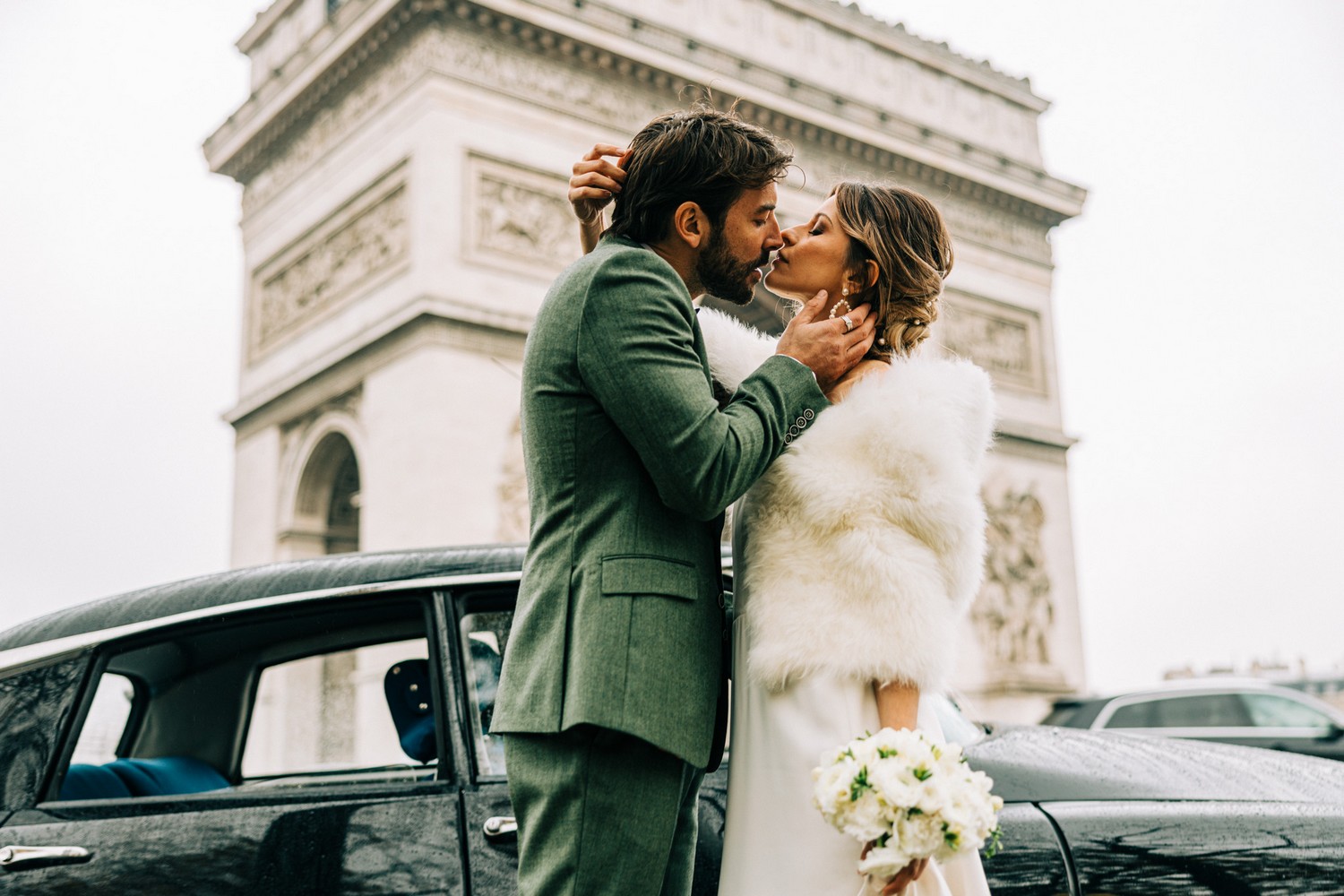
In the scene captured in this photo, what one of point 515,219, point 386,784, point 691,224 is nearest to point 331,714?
point 386,784

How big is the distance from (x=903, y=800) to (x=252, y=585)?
1.73 meters

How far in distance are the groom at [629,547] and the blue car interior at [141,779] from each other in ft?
4.30

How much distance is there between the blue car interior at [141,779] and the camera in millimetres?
2811

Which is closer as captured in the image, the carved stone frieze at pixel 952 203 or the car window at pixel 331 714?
the car window at pixel 331 714

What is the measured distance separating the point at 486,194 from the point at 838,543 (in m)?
12.3

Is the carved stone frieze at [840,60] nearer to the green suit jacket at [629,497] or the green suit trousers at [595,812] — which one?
the green suit jacket at [629,497]

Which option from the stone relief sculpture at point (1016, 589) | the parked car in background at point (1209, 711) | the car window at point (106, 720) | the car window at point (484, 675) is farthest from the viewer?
the stone relief sculpture at point (1016, 589)

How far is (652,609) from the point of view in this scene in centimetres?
191

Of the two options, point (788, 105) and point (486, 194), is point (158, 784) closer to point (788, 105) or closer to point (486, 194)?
point (486, 194)

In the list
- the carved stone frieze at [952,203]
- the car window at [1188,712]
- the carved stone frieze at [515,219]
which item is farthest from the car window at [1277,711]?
the carved stone frieze at [515,219]

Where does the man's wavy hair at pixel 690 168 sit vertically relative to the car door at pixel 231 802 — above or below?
above

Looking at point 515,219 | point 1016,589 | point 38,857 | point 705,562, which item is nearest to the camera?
point 705,562

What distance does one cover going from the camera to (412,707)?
116 inches

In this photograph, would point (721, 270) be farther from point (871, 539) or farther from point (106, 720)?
point (106, 720)
